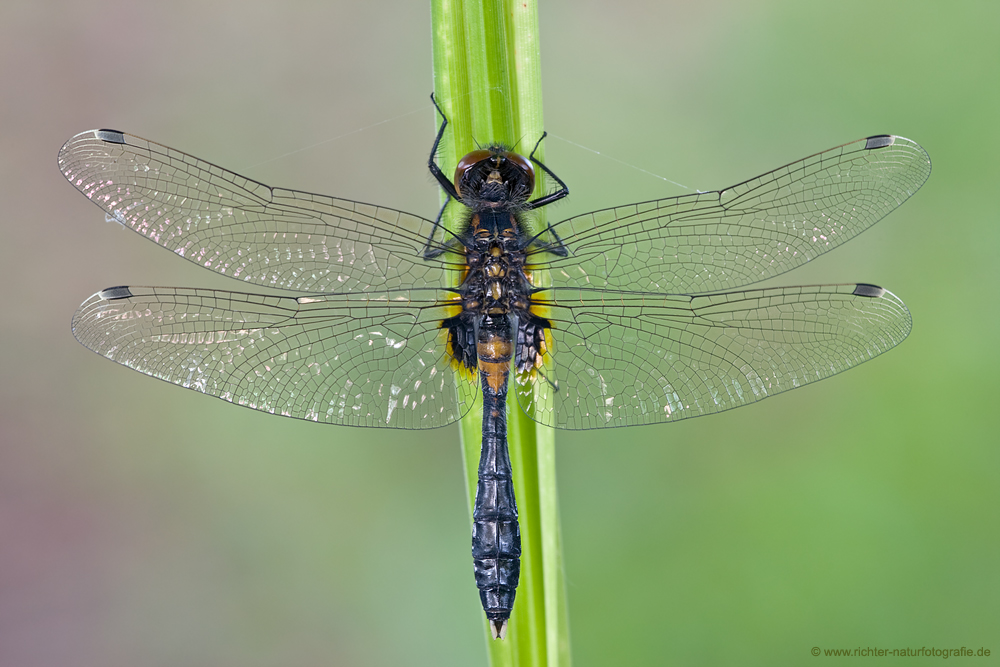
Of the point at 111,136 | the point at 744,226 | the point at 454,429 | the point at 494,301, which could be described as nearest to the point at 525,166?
the point at 494,301

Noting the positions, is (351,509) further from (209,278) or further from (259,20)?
(259,20)

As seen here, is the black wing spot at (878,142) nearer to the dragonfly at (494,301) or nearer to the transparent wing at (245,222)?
the dragonfly at (494,301)

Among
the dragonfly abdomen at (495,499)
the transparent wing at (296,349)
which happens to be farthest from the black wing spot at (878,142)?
the transparent wing at (296,349)

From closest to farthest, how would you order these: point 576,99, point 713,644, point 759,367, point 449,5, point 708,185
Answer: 1. point 449,5
2. point 759,367
3. point 713,644
4. point 708,185
5. point 576,99

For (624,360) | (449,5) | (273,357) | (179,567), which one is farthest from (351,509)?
(449,5)

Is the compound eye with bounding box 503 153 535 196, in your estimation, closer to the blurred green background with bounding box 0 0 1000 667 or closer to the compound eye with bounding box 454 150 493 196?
the compound eye with bounding box 454 150 493 196

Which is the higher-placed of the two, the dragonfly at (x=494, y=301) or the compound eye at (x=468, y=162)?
the compound eye at (x=468, y=162)
